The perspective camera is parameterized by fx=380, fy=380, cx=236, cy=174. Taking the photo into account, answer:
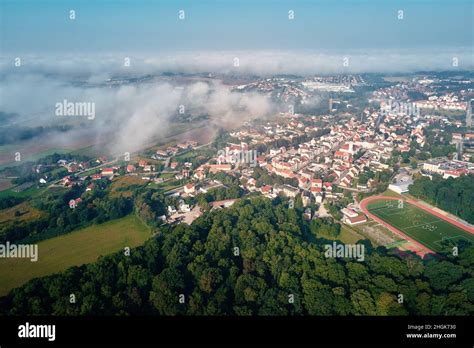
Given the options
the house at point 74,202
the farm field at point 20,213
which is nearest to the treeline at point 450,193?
the house at point 74,202

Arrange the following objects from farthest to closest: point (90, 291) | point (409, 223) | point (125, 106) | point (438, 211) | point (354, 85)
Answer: point (354, 85)
point (125, 106)
point (438, 211)
point (409, 223)
point (90, 291)

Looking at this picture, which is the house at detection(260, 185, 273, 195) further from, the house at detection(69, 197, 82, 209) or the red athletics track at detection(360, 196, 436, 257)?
the house at detection(69, 197, 82, 209)

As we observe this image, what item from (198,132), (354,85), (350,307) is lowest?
(350,307)

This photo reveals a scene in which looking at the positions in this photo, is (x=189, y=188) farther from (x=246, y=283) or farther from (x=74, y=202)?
(x=246, y=283)

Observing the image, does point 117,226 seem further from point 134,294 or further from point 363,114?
point 363,114

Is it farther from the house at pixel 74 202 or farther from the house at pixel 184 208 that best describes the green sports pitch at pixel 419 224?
the house at pixel 74 202

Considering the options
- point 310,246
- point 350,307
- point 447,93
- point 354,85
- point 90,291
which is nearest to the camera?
point 350,307

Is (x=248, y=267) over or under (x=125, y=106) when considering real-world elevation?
under

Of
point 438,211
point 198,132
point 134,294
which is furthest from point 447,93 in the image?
point 134,294

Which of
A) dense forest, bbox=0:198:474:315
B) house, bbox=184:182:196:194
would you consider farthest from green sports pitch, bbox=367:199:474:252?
house, bbox=184:182:196:194
